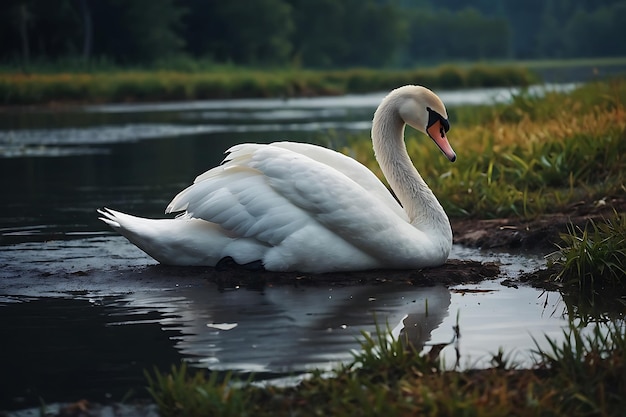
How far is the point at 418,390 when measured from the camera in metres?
5.03

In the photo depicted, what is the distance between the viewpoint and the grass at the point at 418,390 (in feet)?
15.9

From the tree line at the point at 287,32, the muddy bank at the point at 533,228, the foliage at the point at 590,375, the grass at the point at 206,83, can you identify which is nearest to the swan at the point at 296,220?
the muddy bank at the point at 533,228

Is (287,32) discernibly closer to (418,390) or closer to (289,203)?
(289,203)

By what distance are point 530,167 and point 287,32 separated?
68.1 metres

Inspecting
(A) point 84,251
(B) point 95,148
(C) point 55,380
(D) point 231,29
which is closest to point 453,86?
(D) point 231,29

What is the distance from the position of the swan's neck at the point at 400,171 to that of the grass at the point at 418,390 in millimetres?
3008

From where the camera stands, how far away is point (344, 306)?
7.34 metres

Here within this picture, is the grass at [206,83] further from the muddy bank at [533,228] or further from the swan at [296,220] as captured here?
the swan at [296,220]

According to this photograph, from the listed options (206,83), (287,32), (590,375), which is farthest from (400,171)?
(287,32)

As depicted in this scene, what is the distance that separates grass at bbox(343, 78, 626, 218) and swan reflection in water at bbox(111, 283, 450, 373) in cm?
300

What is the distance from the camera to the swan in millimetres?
7898

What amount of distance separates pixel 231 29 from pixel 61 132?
50.1 metres

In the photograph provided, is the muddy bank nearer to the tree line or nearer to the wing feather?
the wing feather

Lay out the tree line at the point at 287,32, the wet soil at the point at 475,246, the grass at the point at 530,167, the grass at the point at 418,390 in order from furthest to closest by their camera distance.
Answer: the tree line at the point at 287,32 → the grass at the point at 530,167 → the wet soil at the point at 475,246 → the grass at the point at 418,390
